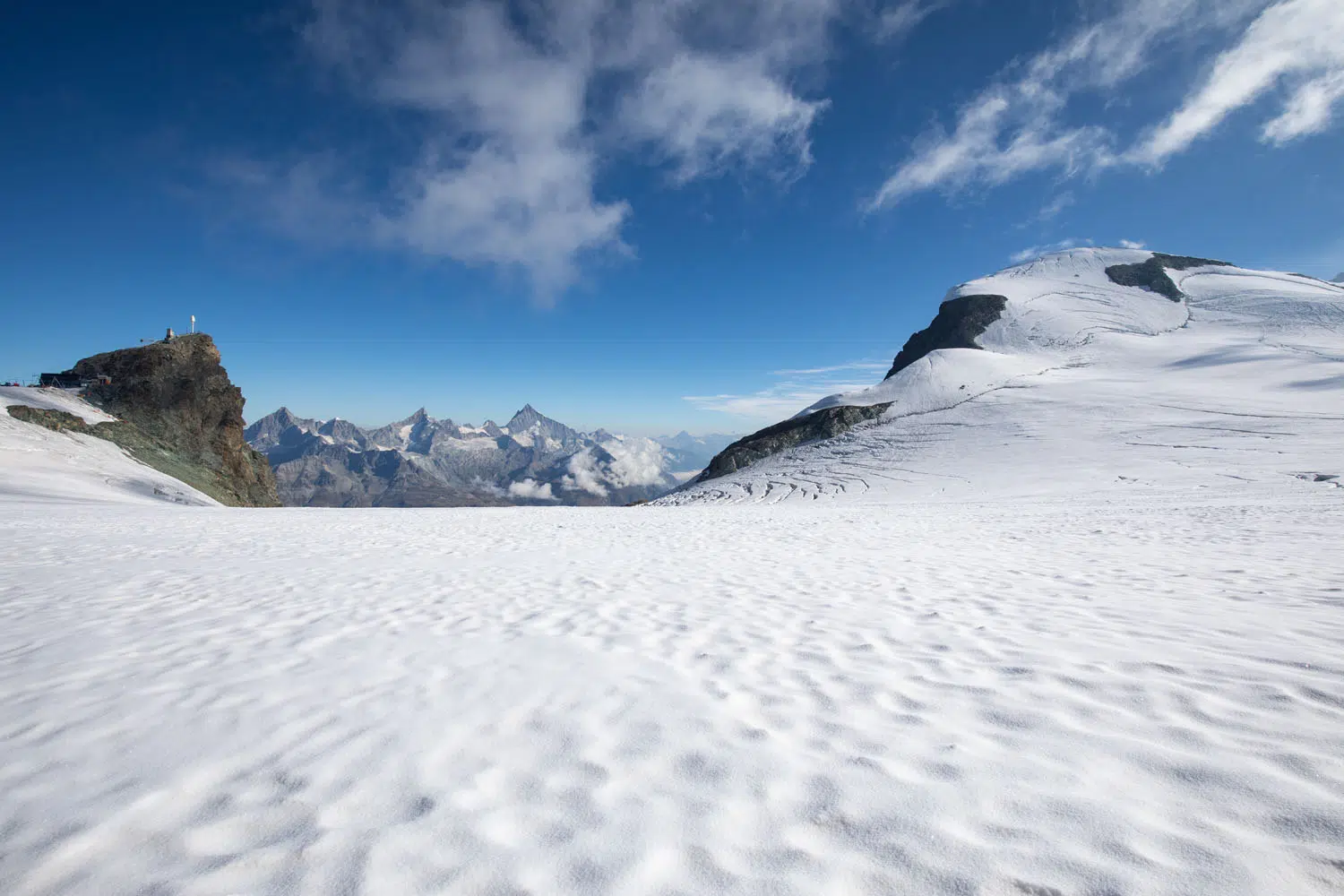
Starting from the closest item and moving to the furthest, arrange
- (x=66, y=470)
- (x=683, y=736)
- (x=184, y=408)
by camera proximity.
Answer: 1. (x=683, y=736)
2. (x=66, y=470)
3. (x=184, y=408)

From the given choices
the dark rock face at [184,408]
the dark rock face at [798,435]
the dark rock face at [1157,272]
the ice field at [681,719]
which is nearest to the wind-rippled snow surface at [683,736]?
the ice field at [681,719]

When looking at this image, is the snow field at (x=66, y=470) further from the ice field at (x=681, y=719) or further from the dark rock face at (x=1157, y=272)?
the dark rock face at (x=1157, y=272)

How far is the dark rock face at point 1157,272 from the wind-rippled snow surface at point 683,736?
102878 mm

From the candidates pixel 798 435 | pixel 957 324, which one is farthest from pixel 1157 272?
pixel 798 435

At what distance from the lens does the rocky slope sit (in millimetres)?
46750

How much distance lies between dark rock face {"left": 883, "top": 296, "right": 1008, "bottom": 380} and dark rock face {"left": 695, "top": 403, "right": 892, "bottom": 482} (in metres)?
22.4

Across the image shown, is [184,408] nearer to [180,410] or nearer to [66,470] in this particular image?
[180,410]

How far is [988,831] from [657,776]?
185 cm

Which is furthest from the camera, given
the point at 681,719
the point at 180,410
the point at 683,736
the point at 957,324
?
the point at 957,324

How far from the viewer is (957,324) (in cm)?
7894

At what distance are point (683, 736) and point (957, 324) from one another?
291 ft

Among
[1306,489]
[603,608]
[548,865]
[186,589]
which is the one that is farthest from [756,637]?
[1306,489]

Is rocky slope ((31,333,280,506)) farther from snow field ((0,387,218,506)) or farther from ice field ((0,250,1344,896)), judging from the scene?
ice field ((0,250,1344,896))

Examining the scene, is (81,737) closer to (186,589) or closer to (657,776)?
(657,776)
